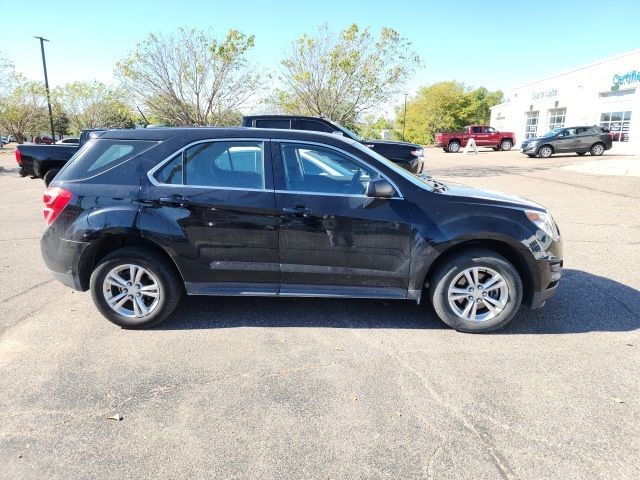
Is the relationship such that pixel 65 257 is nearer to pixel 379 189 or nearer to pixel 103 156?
pixel 103 156

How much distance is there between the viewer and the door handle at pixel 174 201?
3.79 meters

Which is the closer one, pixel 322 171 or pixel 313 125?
pixel 322 171

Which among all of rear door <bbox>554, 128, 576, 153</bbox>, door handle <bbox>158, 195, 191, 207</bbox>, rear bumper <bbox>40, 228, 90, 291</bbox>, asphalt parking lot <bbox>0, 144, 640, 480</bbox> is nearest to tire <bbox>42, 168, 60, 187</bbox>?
asphalt parking lot <bbox>0, 144, 640, 480</bbox>

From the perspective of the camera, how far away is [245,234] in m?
3.83

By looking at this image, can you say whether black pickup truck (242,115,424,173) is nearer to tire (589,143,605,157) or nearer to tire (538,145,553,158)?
tire (538,145,553,158)

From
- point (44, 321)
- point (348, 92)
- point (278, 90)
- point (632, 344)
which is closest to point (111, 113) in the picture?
point (278, 90)

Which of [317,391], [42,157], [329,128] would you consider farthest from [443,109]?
[317,391]

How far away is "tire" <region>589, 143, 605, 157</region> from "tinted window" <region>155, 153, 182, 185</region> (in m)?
28.7

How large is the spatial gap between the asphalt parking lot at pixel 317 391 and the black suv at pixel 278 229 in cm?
37

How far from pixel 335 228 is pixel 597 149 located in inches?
1113

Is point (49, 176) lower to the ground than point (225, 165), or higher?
lower

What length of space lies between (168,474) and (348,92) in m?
25.8

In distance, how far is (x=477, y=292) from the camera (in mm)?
3857

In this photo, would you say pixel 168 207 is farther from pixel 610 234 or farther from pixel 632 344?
pixel 610 234
